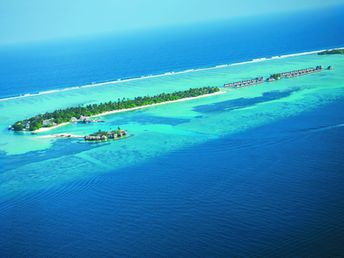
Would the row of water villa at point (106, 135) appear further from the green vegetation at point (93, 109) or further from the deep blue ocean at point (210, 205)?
the green vegetation at point (93, 109)

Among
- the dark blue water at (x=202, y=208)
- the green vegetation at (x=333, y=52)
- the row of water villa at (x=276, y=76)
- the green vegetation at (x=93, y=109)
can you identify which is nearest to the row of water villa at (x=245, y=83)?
the row of water villa at (x=276, y=76)

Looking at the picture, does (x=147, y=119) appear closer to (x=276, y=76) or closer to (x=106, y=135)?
(x=106, y=135)

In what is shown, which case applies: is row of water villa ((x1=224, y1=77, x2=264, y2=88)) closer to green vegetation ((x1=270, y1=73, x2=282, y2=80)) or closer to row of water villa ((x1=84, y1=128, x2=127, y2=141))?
green vegetation ((x1=270, y1=73, x2=282, y2=80))

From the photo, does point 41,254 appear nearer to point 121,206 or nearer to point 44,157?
point 121,206

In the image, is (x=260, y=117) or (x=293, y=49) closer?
(x=260, y=117)

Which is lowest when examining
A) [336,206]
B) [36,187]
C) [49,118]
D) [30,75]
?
[336,206]

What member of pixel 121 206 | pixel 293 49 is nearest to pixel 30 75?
pixel 293 49
